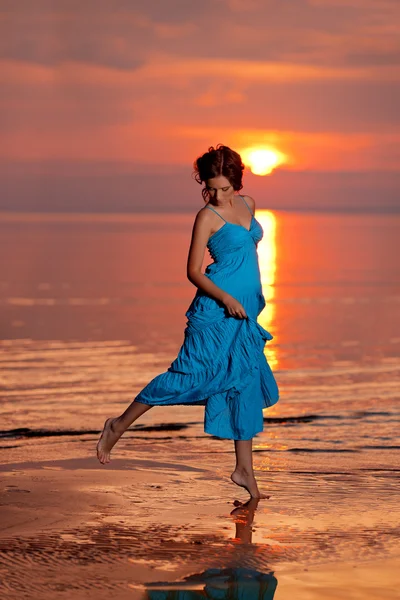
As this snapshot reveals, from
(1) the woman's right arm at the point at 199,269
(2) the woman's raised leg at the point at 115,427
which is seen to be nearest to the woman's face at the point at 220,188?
(1) the woman's right arm at the point at 199,269

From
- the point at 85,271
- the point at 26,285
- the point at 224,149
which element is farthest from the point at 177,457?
the point at 85,271

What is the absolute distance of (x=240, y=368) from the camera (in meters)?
5.96

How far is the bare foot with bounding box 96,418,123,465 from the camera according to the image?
6.30 metres

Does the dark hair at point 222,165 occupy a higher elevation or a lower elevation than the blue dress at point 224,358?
higher

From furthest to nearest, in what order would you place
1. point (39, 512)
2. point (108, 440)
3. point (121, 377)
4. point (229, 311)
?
point (121, 377) < point (108, 440) < point (229, 311) < point (39, 512)

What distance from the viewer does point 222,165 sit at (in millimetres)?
5977

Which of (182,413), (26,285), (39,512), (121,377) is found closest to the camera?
(39,512)

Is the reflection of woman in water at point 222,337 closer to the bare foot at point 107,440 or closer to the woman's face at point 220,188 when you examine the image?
the woman's face at point 220,188

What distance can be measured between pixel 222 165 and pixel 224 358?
3.46 feet

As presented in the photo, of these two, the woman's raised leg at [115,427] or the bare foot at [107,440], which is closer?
the woman's raised leg at [115,427]

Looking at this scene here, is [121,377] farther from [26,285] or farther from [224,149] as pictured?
[26,285]

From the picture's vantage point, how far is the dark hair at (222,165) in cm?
598

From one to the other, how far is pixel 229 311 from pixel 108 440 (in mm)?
1124

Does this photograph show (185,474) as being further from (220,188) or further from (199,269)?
(220,188)
